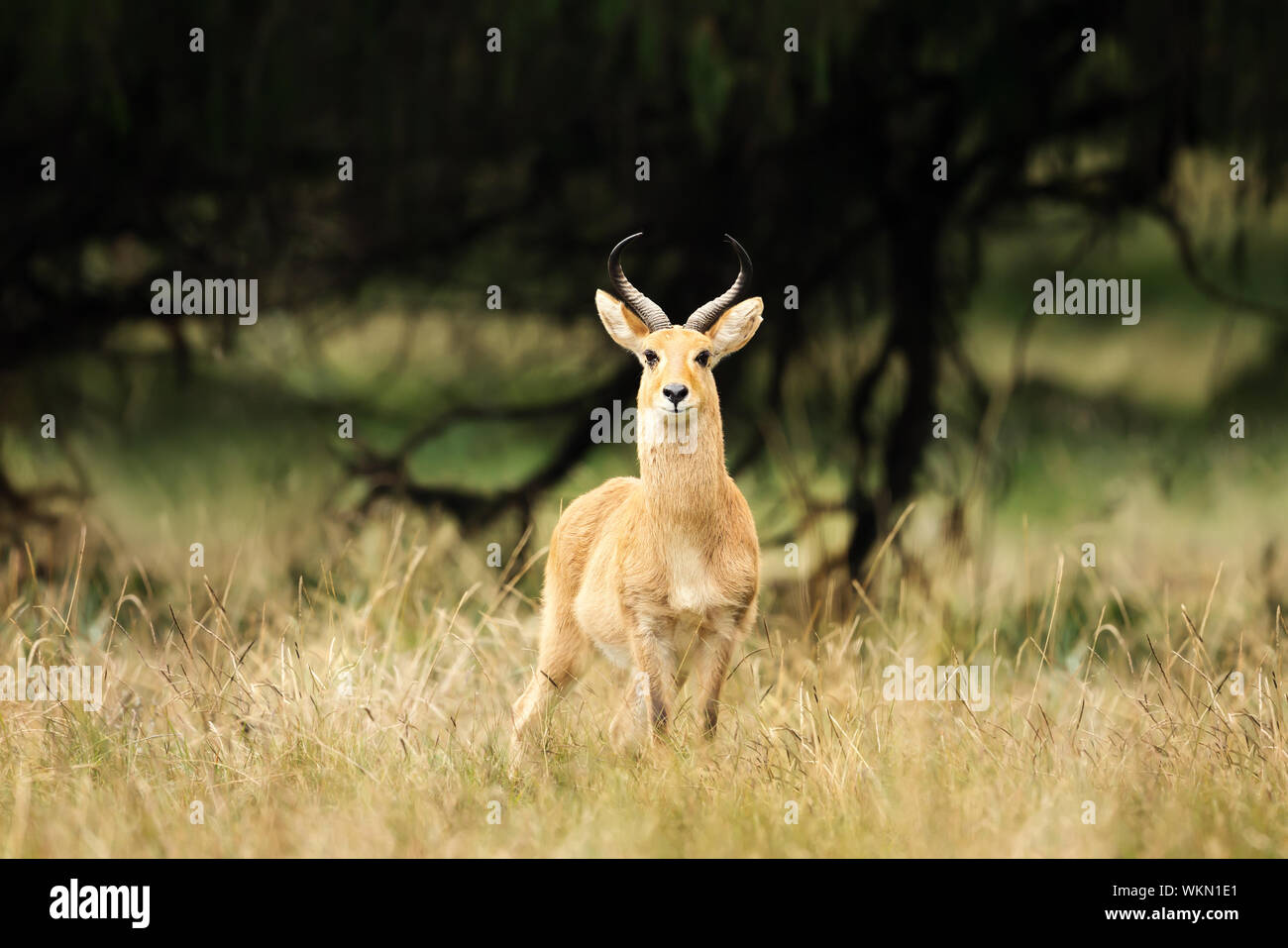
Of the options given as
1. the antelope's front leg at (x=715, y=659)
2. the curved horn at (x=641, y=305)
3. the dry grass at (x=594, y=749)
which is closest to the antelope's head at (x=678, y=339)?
the curved horn at (x=641, y=305)

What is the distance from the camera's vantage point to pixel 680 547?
4750 mm

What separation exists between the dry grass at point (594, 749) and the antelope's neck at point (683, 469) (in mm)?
787

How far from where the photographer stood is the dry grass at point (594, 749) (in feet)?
14.0

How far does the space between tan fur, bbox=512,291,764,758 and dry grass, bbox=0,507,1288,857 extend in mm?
231

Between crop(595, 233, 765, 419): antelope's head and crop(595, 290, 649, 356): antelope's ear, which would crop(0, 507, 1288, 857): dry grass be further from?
crop(595, 290, 649, 356): antelope's ear

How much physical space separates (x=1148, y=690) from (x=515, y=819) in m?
2.86

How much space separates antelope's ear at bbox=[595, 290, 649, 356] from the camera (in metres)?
4.76

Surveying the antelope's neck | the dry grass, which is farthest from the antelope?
the dry grass

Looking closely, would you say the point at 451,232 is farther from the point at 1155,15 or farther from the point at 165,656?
the point at 1155,15

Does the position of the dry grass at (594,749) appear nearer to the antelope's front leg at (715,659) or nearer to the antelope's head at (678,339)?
the antelope's front leg at (715,659)

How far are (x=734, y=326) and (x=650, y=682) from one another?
50.4 inches

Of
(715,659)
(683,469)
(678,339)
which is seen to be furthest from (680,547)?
(678,339)

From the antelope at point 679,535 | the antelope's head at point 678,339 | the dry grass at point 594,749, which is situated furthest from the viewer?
the antelope at point 679,535

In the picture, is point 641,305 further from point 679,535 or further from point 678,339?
point 679,535
